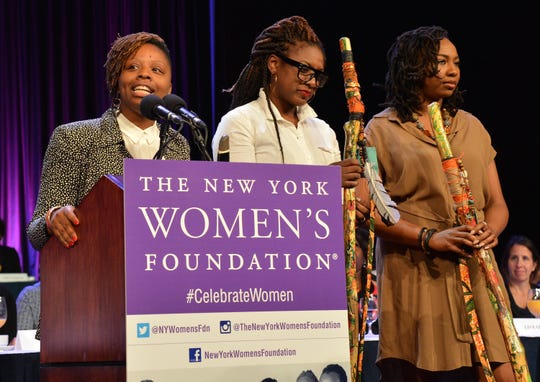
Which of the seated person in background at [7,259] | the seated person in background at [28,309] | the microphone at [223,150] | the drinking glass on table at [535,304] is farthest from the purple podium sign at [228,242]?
the seated person in background at [7,259]

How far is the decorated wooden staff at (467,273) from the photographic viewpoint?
108 inches

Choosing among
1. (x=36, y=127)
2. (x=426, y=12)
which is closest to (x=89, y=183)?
(x=426, y=12)

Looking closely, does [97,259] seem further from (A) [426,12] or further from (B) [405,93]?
(A) [426,12]

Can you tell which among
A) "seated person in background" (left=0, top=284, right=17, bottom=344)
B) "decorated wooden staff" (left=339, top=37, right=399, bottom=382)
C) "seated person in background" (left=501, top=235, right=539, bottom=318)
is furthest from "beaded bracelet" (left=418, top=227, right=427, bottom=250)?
"seated person in background" (left=501, top=235, right=539, bottom=318)

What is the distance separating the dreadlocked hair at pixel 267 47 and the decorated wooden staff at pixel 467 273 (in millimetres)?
472

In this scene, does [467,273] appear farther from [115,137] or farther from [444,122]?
[115,137]

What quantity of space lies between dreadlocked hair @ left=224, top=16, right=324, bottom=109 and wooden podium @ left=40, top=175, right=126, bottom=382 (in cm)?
105

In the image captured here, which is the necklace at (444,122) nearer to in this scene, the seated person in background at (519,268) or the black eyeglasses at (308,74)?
the black eyeglasses at (308,74)

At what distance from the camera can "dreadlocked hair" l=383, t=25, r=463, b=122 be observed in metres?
3.16

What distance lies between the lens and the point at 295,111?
291 cm

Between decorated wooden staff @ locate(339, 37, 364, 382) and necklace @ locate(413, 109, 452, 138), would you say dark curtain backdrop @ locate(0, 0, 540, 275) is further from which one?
decorated wooden staff @ locate(339, 37, 364, 382)

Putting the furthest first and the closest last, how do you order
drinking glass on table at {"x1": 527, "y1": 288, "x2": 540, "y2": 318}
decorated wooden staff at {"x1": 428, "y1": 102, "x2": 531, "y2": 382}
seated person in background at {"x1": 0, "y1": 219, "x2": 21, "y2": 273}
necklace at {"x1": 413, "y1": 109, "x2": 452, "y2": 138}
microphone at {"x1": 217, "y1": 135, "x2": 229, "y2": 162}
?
seated person in background at {"x1": 0, "y1": 219, "x2": 21, "y2": 273}, drinking glass on table at {"x1": 527, "y1": 288, "x2": 540, "y2": 318}, necklace at {"x1": 413, "y1": 109, "x2": 452, "y2": 138}, decorated wooden staff at {"x1": 428, "y1": 102, "x2": 531, "y2": 382}, microphone at {"x1": 217, "y1": 135, "x2": 229, "y2": 162}

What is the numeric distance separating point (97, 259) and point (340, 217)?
20.8 inches

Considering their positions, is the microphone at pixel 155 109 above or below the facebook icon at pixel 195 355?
above
